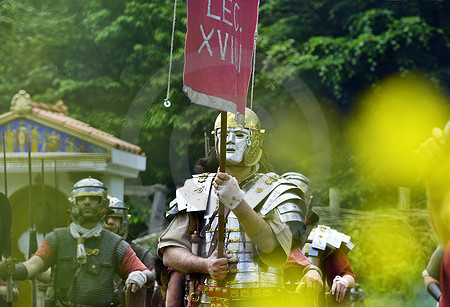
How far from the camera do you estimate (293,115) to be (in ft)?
52.7

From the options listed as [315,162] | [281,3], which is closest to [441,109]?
[315,162]

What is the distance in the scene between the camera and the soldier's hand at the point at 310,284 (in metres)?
6.90

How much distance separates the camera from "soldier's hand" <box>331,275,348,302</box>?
879cm

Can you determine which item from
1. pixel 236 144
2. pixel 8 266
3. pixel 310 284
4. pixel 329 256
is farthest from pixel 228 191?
pixel 329 256

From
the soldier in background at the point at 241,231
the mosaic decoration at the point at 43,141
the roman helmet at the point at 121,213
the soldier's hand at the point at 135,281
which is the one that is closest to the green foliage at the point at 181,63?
the mosaic decoration at the point at 43,141

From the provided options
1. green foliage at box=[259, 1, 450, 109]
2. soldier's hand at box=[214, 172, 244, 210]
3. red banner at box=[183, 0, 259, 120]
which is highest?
green foliage at box=[259, 1, 450, 109]

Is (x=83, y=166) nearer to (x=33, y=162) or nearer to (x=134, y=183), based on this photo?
(x=33, y=162)

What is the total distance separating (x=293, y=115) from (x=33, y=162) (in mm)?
5008

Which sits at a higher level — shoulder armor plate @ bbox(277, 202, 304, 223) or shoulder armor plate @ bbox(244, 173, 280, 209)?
shoulder armor plate @ bbox(244, 173, 280, 209)

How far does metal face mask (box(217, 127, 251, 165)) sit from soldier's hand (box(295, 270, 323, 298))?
4.10 feet

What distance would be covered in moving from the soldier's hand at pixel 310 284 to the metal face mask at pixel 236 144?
1249 mm

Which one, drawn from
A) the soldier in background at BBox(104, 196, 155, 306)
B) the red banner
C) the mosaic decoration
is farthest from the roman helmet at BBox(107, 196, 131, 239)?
the red banner

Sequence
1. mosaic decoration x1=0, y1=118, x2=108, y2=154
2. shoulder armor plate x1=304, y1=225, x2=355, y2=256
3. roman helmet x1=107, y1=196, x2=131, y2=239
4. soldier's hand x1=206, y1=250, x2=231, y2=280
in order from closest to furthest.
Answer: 1. soldier's hand x1=206, y1=250, x2=231, y2=280
2. shoulder armor plate x1=304, y1=225, x2=355, y2=256
3. roman helmet x1=107, y1=196, x2=131, y2=239
4. mosaic decoration x1=0, y1=118, x2=108, y2=154

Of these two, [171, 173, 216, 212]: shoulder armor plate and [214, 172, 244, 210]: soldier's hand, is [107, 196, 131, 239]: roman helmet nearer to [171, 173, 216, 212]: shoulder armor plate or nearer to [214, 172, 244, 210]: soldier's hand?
[171, 173, 216, 212]: shoulder armor plate
